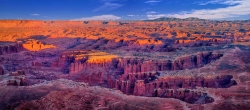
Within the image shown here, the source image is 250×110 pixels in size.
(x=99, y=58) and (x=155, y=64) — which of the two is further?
(x=99, y=58)

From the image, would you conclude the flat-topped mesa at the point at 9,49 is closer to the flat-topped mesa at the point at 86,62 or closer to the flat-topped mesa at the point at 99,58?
the flat-topped mesa at the point at 86,62

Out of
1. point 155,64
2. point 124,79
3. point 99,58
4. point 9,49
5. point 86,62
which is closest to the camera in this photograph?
point 124,79

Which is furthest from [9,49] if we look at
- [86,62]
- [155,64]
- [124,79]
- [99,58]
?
[155,64]

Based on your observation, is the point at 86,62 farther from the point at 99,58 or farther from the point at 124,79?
the point at 124,79

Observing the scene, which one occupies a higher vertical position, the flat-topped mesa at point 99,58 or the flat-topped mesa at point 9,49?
the flat-topped mesa at point 9,49

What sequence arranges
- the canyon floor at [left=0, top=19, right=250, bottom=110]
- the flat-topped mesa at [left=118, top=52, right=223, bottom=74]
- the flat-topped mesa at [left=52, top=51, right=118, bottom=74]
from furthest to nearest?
the flat-topped mesa at [left=52, top=51, right=118, bottom=74] < the flat-topped mesa at [left=118, top=52, right=223, bottom=74] < the canyon floor at [left=0, top=19, right=250, bottom=110]

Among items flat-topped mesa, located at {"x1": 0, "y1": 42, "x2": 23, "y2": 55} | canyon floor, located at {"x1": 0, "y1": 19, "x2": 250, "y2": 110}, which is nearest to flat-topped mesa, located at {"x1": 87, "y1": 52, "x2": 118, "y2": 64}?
canyon floor, located at {"x1": 0, "y1": 19, "x2": 250, "y2": 110}

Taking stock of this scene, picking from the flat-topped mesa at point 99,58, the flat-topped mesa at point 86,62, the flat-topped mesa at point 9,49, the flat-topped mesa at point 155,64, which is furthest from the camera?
the flat-topped mesa at point 9,49

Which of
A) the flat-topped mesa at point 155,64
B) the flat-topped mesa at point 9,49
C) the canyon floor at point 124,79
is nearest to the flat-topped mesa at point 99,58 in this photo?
the canyon floor at point 124,79

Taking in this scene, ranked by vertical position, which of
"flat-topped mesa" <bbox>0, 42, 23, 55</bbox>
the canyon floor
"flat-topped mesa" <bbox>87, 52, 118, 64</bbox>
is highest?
"flat-topped mesa" <bbox>0, 42, 23, 55</bbox>

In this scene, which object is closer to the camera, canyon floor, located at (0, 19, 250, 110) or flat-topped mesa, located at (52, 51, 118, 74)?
canyon floor, located at (0, 19, 250, 110)

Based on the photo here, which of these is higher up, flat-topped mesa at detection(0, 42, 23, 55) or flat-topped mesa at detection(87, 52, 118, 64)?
flat-topped mesa at detection(0, 42, 23, 55)

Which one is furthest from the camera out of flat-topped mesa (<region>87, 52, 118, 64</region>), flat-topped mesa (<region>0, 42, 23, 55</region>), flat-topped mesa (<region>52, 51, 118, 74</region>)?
flat-topped mesa (<region>0, 42, 23, 55</region>)

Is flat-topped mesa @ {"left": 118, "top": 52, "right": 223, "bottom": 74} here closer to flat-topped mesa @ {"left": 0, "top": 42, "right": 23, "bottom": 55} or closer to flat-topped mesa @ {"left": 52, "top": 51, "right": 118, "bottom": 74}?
flat-topped mesa @ {"left": 52, "top": 51, "right": 118, "bottom": 74}
